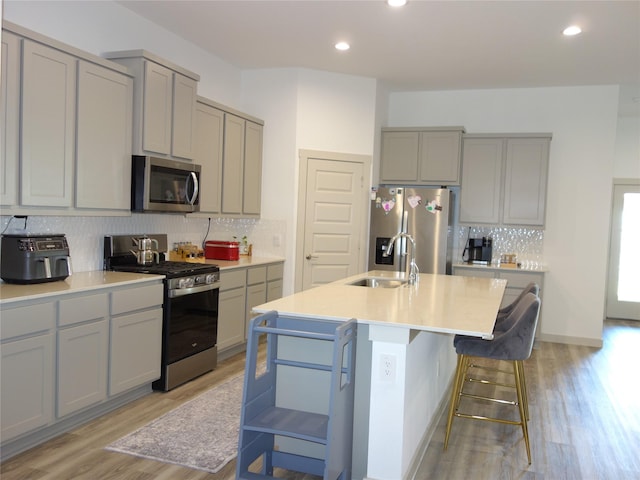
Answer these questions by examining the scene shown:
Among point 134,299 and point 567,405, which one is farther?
point 567,405

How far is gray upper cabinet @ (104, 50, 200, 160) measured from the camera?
3893 mm

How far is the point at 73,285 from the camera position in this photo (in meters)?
3.24

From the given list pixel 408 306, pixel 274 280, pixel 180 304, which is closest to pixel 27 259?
pixel 180 304

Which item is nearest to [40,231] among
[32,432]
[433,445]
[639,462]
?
[32,432]

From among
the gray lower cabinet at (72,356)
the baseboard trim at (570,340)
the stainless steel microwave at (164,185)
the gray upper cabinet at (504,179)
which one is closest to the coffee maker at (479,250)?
the gray upper cabinet at (504,179)

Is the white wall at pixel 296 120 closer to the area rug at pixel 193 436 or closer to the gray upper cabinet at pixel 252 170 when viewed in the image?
the gray upper cabinet at pixel 252 170

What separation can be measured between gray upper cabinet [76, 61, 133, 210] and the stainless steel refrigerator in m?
2.95

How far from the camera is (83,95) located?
3.44 meters

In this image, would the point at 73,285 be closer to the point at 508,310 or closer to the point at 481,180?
the point at 508,310

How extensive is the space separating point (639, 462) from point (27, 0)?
4.69m

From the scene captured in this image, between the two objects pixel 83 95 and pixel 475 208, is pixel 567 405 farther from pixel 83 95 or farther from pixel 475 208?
pixel 83 95

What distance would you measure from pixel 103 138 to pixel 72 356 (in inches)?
→ 57.4

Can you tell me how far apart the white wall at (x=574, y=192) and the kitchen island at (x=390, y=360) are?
3.43 metres

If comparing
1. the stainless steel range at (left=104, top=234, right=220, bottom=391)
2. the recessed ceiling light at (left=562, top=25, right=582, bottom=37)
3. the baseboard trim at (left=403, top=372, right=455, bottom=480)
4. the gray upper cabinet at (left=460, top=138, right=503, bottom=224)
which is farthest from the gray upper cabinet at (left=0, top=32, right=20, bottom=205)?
the gray upper cabinet at (left=460, top=138, right=503, bottom=224)
